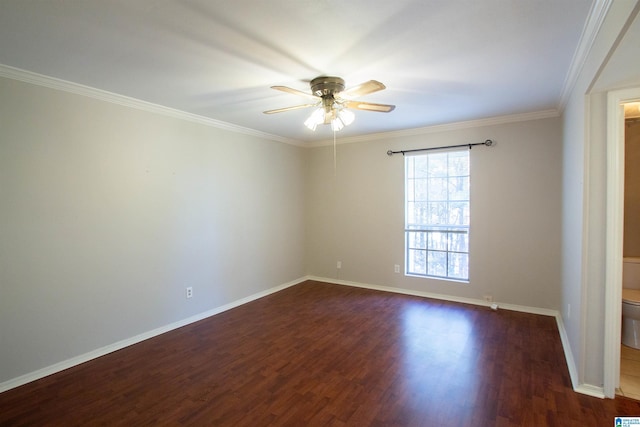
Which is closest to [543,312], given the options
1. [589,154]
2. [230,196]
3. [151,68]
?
[589,154]

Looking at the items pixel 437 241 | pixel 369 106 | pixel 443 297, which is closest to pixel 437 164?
pixel 437 241

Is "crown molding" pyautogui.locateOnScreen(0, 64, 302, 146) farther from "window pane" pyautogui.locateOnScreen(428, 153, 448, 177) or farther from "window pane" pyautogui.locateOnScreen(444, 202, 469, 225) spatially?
"window pane" pyautogui.locateOnScreen(444, 202, 469, 225)

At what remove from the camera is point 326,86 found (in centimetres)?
260

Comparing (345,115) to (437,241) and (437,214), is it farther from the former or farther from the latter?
(437,241)

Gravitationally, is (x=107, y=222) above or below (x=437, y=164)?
below

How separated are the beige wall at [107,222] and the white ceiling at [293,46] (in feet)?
1.33

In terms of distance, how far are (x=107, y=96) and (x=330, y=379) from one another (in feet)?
10.5

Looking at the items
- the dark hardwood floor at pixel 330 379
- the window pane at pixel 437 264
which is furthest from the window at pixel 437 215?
the dark hardwood floor at pixel 330 379

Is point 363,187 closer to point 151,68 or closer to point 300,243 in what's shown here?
point 300,243

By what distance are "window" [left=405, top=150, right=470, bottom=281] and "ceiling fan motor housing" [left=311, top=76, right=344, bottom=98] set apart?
2442 millimetres

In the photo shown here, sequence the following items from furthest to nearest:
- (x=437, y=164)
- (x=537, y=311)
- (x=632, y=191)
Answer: (x=437, y=164)
(x=537, y=311)
(x=632, y=191)

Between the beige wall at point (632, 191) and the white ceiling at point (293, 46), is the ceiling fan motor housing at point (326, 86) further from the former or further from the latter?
the beige wall at point (632, 191)

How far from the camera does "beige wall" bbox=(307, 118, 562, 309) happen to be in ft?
12.5

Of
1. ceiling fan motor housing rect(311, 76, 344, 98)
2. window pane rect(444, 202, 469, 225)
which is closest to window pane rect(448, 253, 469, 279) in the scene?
window pane rect(444, 202, 469, 225)
